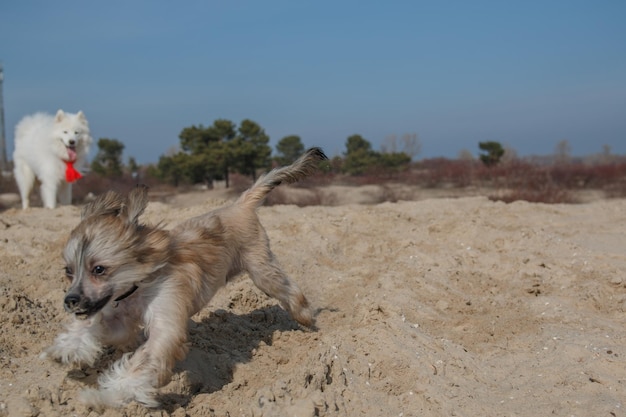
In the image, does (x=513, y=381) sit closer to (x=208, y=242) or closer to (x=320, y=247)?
(x=208, y=242)

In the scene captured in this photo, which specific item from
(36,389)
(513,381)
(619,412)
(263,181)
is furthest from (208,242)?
(619,412)

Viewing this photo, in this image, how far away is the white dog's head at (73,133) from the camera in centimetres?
1333

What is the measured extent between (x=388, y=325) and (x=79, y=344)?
8.67 feet

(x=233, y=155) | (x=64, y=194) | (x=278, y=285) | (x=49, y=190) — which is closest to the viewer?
(x=278, y=285)

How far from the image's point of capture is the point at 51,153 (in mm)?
13258

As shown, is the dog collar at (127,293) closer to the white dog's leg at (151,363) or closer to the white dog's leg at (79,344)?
the white dog's leg at (151,363)

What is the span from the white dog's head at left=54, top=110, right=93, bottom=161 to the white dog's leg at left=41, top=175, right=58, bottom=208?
1.86ft

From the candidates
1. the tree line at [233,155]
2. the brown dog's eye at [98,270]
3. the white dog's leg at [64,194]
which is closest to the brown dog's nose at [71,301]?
the brown dog's eye at [98,270]

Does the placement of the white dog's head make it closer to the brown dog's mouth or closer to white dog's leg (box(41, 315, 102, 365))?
white dog's leg (box(41, 315, 102, 365))

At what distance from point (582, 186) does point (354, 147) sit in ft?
28.9

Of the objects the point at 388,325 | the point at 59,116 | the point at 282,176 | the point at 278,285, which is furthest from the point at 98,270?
the point at 59,116

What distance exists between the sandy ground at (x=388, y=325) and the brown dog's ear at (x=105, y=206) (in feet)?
3.64

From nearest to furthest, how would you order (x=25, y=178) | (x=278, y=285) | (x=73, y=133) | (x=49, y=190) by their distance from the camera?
(x=278, y=285), (x=49, y=190), (x=73, y=133), (x=25, y=178)

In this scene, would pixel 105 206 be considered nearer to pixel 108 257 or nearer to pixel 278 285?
pixel 108 257
